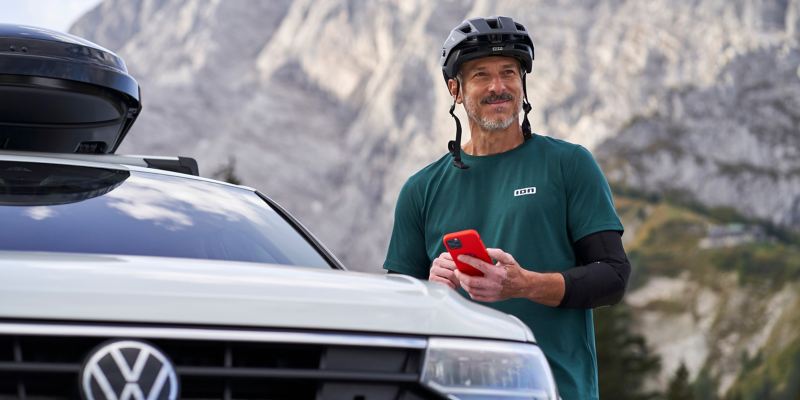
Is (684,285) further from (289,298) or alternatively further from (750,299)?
(289,298)

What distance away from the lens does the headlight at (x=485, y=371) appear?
7.73 ft

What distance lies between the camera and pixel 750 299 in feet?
425

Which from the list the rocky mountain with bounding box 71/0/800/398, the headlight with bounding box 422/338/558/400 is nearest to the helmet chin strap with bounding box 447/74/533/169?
the headlight with bounding box 422/338/558/400

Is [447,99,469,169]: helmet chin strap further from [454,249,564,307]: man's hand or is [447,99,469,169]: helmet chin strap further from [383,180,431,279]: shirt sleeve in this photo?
[454,249,564,307]: man's hand

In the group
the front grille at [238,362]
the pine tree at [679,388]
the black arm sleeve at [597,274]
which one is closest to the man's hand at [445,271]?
the black arm sleeve at [597,274]

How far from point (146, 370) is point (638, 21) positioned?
171 meters

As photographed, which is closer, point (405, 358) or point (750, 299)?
point (405, 358)

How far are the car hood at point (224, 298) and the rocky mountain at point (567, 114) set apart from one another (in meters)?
127

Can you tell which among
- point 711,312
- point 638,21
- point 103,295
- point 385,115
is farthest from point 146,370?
point 638,21

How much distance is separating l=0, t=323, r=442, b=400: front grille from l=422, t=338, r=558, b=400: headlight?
0.15 feet

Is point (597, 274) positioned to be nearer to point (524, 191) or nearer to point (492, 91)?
point (524, 191)

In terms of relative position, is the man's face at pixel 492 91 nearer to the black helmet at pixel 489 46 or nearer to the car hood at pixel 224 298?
the black helmet at pixel 489 46

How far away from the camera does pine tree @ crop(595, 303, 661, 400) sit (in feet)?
185

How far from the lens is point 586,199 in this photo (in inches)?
148
